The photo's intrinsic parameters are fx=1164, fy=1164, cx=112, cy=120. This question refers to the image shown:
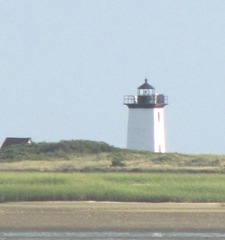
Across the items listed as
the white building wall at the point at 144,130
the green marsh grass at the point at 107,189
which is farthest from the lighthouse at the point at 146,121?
the green marsh grass at the point at 107,189

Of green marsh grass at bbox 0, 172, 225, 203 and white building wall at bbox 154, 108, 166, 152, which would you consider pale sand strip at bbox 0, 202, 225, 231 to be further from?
white building wall at bbox 154, 108, 166, 152

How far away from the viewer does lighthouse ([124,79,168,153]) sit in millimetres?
52000

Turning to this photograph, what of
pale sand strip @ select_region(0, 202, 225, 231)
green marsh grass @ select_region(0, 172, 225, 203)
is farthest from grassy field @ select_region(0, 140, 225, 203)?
pale sand strip @ select_region(0, 202, 225, 231)

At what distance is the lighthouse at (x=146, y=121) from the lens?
171 ft

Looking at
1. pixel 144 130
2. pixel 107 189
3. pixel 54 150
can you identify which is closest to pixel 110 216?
pixel 107 189

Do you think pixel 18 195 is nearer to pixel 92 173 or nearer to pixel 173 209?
pixel 173 209

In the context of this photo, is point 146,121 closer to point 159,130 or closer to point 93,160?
point 159,130

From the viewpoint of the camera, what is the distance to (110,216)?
2592cm

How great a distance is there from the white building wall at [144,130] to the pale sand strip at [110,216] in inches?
925

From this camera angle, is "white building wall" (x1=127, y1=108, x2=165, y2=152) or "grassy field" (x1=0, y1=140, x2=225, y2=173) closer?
"grassy field" (x1=0, y1=140, x2=225, y2=173)

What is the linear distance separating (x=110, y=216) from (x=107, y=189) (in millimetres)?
3538

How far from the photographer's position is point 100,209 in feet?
89.4

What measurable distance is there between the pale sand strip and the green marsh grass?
407 millimetres

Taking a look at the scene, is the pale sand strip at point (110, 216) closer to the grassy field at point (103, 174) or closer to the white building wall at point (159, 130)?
the grassy field at point (103, 174)
